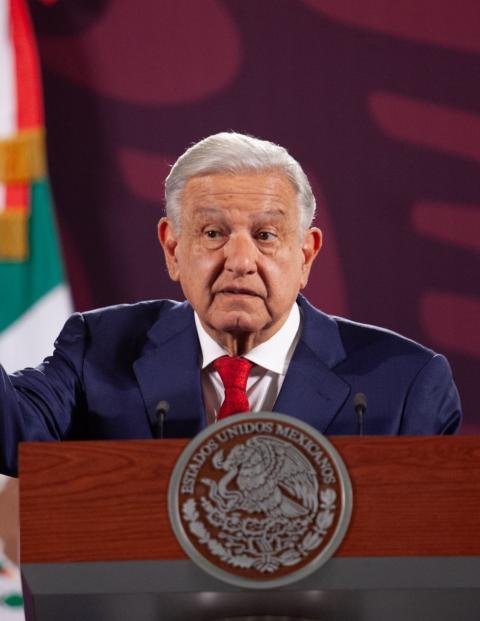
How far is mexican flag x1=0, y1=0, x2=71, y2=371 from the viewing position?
3.23 meters

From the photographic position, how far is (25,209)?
10.7 ft

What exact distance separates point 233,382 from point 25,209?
1378 mm

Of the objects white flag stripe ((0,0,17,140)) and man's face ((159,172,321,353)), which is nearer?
man's face ((159,172,321,353))

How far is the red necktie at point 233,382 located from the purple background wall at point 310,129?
117 centimetres

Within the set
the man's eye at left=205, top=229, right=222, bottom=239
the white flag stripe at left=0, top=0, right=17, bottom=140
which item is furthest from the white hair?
the white flag stripe at left=0, top=0, right=17, bottom=140

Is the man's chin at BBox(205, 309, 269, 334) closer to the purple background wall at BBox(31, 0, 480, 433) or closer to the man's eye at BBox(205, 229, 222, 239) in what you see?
the man's eye at BBox(205, 229, 222, 239)

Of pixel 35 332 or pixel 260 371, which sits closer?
pixel 260 371

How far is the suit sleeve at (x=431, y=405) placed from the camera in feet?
7.01

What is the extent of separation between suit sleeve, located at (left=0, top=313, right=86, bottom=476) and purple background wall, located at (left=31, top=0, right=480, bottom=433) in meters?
1.03

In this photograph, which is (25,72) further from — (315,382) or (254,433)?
(254,433)

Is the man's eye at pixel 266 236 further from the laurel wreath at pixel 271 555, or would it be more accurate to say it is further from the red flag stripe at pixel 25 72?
the red flag stripe at pixel 25 72

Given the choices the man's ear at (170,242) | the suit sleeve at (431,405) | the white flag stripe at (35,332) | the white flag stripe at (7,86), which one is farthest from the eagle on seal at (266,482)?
the white flag stripe at (7,86)

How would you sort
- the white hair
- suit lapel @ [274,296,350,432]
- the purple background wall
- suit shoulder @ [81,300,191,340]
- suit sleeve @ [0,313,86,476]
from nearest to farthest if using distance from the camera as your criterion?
suit sleeve @ [0,313,86,476]
suit lapel @ [274,296,350,432]
the white hair
suit shoulder @ [81,300,191,340]
the purple background wall

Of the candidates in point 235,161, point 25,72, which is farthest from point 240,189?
point 25,72
